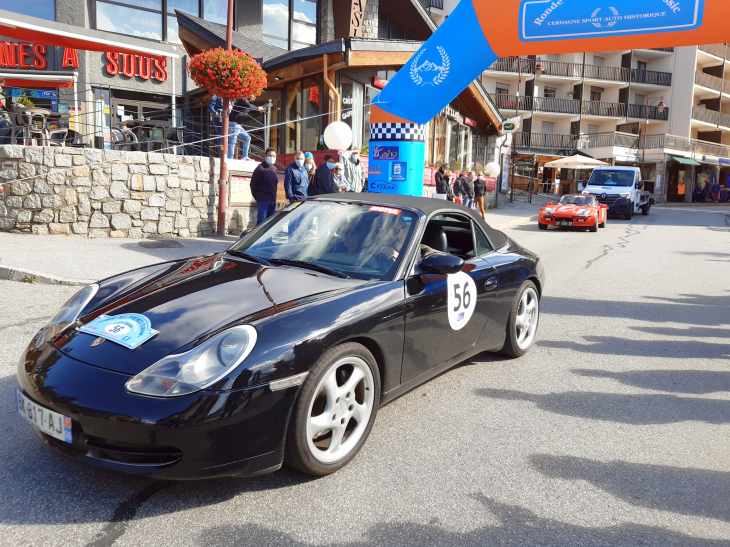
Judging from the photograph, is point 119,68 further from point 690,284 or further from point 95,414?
point 95,414

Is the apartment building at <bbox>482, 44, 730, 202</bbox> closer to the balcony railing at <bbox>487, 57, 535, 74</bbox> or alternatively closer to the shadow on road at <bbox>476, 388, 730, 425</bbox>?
the balcony railing at <bbox>487, 57, 535, 74</bbox>

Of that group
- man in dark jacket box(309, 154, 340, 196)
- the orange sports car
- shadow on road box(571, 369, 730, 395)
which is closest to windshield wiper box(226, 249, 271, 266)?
shadow on road box(571, 369, 730, 395)

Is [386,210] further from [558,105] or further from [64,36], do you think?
[558,105]

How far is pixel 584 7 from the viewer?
24.6 ft

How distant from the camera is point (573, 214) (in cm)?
1798

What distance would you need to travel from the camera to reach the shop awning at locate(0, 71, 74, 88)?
17.6 m

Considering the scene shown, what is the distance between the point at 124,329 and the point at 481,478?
6.20 feet

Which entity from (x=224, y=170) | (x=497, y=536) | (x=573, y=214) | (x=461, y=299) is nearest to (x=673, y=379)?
(x=461, y=299)

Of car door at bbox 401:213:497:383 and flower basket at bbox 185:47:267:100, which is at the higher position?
flower basket at bbox 185:47:267:100

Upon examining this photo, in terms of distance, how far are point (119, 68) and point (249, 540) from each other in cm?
1963

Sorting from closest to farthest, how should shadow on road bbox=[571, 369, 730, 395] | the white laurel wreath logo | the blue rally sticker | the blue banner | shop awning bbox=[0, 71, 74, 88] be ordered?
shadow on road bbox=[571, 369, 730, 395] < the blue rally sticker < the blue banner < the white laurel wreath logo < shop awning bbox=[0, 71, 74, 88]

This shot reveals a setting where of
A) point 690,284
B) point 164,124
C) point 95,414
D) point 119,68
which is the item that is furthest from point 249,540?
point 119,68

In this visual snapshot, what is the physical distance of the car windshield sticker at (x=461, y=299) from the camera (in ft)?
12.5

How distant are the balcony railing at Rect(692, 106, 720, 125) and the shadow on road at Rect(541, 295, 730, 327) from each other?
51.9 meters
